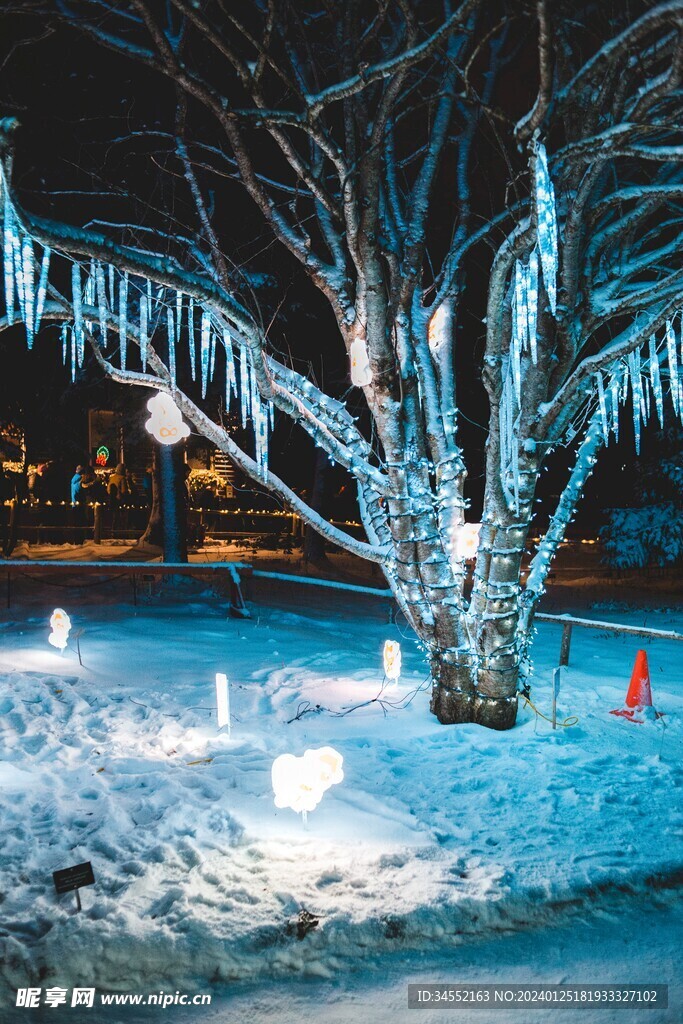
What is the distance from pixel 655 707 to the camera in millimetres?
7938

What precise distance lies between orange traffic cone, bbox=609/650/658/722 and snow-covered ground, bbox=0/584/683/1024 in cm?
27

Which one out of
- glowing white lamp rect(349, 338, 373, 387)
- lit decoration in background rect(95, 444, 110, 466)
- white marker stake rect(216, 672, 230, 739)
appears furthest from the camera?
lit decoration in background rect(95, 444, 110, 466)

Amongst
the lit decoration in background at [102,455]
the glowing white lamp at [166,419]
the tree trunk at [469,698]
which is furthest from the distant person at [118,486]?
the tree trunk at [469,698]

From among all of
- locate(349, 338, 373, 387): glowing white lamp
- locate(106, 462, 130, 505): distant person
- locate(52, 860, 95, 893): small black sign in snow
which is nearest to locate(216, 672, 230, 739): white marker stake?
locate(52, 860, 95, 893): small black sign in snow

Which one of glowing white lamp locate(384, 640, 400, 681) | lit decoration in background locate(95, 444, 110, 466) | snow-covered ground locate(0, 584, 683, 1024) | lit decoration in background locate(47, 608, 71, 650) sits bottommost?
snow-covered ground locate(0, 584, 683, 1024)

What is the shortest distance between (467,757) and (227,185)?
9.70 meters

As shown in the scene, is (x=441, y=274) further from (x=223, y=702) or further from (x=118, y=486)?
(x=118, y=486)

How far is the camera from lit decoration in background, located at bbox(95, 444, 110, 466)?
24.6 m

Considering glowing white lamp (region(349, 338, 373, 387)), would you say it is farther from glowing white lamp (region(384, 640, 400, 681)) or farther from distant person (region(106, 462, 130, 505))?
distant person (region(106, 462, 130, 505))

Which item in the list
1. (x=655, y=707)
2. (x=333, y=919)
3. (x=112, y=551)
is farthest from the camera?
(x=112, y=551)

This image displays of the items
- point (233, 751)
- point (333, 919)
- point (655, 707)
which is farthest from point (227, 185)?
point (333, 919)

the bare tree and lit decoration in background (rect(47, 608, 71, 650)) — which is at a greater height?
the bare tree

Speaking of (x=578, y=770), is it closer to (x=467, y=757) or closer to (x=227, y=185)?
(x=467, y=757)

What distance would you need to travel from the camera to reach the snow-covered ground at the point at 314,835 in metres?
3.70
